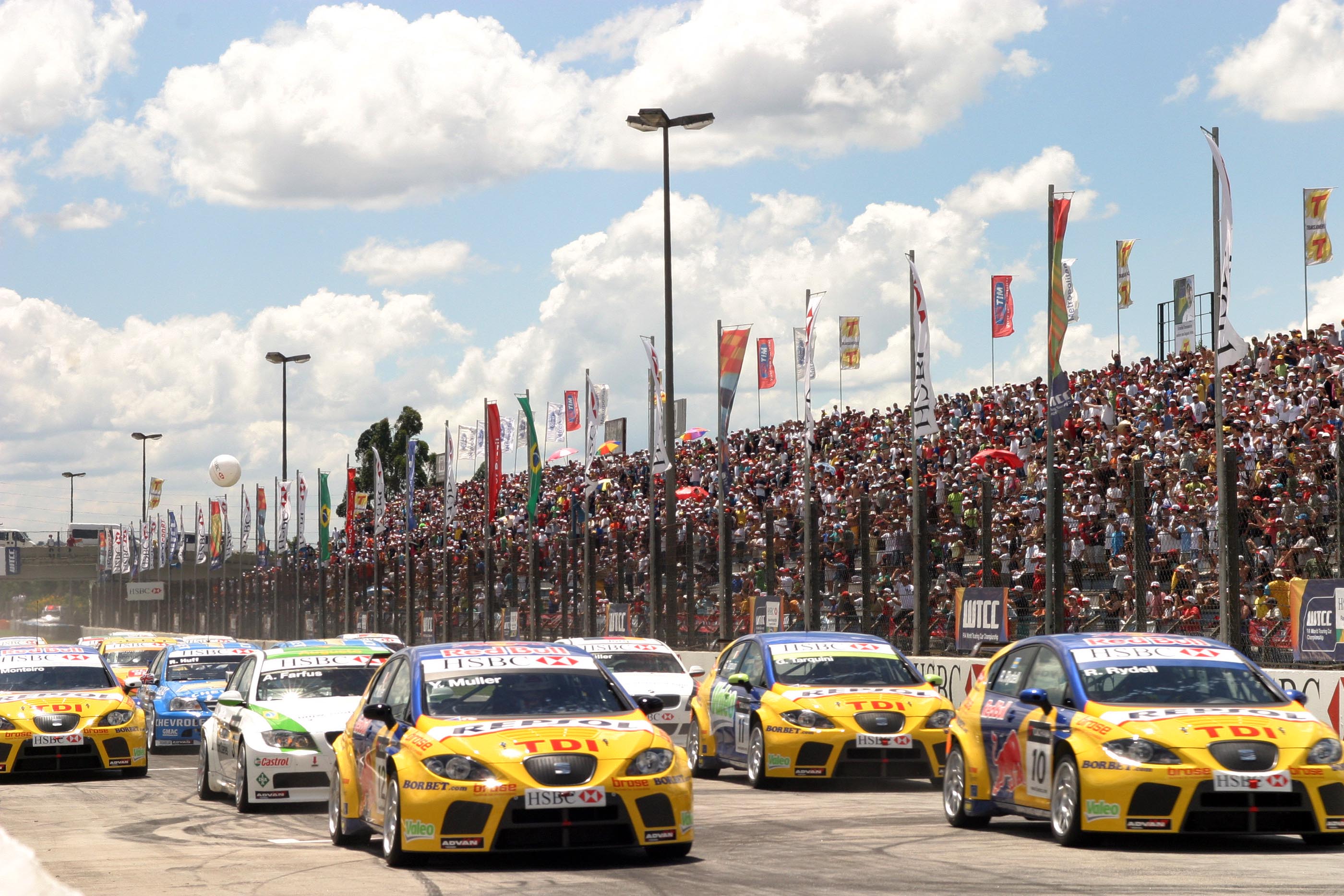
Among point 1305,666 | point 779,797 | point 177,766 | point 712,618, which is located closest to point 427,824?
point 779,797

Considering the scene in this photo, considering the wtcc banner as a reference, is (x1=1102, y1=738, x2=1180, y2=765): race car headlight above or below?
below

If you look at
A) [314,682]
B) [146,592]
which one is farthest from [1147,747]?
[146,592]

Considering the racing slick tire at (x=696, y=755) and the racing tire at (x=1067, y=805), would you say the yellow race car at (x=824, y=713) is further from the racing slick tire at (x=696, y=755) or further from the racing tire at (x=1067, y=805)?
the racing tire at (x=1067, y=805)

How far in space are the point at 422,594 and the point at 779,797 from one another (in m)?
33.9

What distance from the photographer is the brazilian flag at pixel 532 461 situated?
38438 millimetres

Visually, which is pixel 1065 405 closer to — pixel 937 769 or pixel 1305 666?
pixel 1305 666

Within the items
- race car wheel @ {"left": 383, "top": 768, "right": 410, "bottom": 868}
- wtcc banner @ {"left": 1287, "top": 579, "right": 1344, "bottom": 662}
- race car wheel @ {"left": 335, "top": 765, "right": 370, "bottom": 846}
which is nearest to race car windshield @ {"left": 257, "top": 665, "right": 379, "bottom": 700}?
race car wheel @ {"left": 335, "top": 765, "right": 370, "bottom": 846}

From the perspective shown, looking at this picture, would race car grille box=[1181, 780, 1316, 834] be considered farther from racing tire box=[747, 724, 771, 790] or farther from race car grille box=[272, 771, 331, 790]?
race car grille box=[272, 771, 331, 790]

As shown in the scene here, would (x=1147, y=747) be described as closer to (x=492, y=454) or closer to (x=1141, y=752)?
(x=1141, y=752)

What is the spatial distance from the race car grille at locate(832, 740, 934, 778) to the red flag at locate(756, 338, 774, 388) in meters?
35.1

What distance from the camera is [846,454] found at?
40719 millimetres

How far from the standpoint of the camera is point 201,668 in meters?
23.2

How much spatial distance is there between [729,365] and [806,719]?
1678cm

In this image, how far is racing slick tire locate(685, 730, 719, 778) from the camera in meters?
17.8
